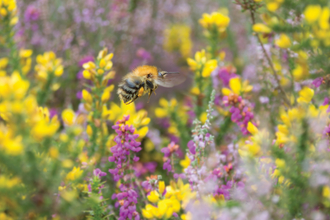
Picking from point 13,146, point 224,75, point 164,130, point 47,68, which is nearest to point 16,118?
point 13,146

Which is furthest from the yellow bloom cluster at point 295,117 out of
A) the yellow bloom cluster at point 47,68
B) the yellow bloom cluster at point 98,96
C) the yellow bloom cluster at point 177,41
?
the yellow bloom cluster at point 177,41

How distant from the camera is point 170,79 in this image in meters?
1.26

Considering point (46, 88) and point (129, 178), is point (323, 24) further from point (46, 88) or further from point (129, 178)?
point (46, 88)

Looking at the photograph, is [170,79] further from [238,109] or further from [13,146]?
[13,146]

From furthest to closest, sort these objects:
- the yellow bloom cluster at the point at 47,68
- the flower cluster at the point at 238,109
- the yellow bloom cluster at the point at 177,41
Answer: the yellow bloom cluster at the point at 177,41
the yellow bloom cluster at the point at 47,68
the flower cluster at the point at 238,109

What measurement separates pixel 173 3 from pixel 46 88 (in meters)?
1.88

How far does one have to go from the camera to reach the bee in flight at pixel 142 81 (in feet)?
3.79

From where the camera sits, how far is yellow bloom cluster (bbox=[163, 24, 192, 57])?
2.57 metres

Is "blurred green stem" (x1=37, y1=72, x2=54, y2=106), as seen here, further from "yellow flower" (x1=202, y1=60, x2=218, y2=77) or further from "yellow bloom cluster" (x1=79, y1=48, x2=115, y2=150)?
"yellow flower" (x1=202, y1=60, x2=218, y2=77)

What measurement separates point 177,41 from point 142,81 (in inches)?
60.1

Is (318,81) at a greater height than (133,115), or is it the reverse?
(318,81)

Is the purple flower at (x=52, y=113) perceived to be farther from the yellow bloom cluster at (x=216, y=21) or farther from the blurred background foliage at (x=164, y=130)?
the yellow bloom cluster at (x=216, y=21)

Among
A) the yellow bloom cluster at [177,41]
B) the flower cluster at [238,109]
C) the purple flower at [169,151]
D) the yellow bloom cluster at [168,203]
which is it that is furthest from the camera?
the yellow bloom cluster at [177,41]

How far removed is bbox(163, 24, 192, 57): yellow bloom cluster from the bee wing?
1.34 m
